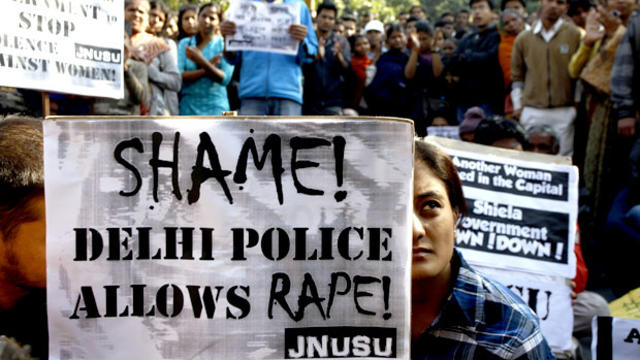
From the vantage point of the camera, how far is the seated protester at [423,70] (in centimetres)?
836

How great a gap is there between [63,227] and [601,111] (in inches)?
233

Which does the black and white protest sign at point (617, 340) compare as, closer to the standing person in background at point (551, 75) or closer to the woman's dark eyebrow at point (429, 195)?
the woman's dark eyebrow at point (429, 195)

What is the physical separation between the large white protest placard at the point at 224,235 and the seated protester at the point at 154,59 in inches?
172

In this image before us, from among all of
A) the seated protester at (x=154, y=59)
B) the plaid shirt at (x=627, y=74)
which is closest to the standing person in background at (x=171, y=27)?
the seated protester at (x=154, y=59)

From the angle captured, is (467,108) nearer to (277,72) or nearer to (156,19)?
(277,72)

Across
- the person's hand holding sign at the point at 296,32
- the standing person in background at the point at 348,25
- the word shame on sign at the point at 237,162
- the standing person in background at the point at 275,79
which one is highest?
the standing person in background at the point at 348,25

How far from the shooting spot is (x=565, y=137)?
7188mm

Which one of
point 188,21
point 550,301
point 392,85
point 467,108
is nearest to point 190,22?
point 188,21

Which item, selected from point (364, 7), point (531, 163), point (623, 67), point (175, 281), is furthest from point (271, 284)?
point (364, 7)

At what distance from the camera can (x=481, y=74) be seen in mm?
7961

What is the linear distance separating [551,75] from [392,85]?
1.97 metres

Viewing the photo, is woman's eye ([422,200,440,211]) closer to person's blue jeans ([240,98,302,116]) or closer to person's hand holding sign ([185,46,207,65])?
person's blue jeans ([240,98,302,116])

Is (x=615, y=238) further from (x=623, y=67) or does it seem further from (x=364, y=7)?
(x=364, y=7)

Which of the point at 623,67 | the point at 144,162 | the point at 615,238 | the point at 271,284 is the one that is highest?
the point at 623,67
